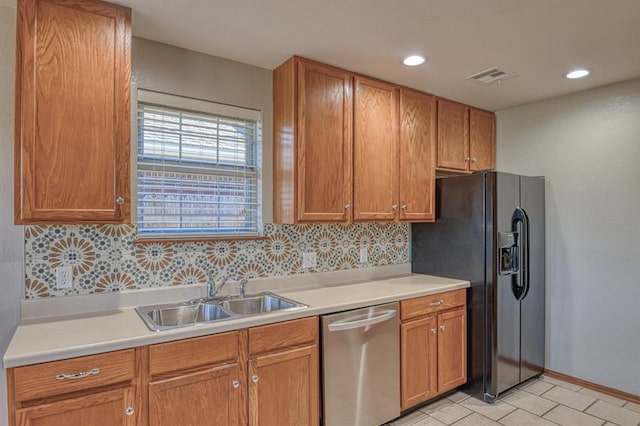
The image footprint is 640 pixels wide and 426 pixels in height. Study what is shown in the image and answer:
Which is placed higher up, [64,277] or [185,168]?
[185,168]

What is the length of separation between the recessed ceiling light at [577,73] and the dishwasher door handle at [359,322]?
2.13 m

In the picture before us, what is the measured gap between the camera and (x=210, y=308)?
2221mm

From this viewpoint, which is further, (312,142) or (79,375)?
(312,142)

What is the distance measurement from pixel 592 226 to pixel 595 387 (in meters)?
1.29

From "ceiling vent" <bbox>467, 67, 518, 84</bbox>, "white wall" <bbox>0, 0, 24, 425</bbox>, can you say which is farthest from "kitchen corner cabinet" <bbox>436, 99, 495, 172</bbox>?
"white wall" <bbox>0, 0, 24, 425</bbox>

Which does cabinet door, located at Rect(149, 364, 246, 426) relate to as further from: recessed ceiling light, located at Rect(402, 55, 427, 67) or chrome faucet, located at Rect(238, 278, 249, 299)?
recessed ceiling light, located at Rect(402, 55, 427, 67)

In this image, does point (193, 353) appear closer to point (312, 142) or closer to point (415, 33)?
point (312, 142)

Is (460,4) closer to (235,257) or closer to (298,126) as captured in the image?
(298,126)

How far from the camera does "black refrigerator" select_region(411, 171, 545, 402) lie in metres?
2.81

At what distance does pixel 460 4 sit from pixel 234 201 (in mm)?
1724

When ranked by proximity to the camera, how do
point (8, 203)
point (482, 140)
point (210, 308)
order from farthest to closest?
point (482, 140) → point (210, 308) → point (8, 203)

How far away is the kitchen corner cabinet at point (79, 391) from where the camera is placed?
4.56 ft

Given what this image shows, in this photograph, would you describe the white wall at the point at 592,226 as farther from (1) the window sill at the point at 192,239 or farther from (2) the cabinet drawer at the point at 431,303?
(1) the window sill at the point at 192,239

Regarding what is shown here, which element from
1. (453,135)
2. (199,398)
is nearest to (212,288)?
(199,398)
